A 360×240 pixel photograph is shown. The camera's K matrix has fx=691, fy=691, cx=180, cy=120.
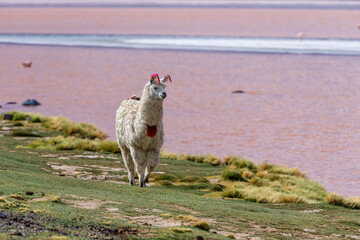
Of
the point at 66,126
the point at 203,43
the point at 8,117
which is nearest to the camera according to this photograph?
the point at 66,126

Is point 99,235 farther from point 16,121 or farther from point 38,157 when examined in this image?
point 16,121

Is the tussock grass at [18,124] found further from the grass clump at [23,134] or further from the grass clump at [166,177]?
the grass clump at [166,177]

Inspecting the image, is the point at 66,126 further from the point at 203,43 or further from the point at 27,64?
the point at 203,43

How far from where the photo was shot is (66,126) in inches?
896

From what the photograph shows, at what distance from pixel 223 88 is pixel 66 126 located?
21.8 metres

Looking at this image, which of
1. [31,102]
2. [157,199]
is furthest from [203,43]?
[157,199]

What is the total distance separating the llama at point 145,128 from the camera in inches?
476

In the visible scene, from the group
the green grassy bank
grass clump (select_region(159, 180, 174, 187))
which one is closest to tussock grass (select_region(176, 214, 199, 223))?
the green grassy bank

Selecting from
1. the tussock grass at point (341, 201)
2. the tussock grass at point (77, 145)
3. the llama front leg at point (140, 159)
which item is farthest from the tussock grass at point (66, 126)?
the tussock grass at point (341, 201)

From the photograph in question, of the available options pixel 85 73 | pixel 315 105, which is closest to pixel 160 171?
pixel 315 105

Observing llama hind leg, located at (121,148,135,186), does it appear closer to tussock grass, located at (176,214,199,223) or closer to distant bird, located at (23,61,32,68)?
tussock grass, located at (176,214,199,223)

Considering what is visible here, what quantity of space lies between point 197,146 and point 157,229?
1531cm

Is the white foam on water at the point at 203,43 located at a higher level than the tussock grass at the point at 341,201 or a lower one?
higher

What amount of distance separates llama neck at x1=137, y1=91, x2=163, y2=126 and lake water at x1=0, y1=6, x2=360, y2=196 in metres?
6.73
